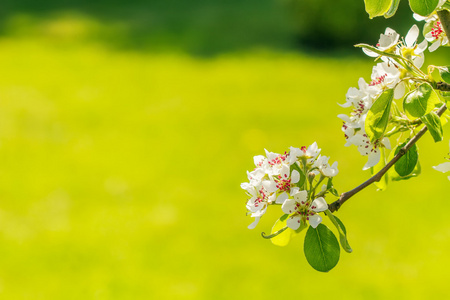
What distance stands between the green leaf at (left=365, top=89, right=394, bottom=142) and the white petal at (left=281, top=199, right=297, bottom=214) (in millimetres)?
175

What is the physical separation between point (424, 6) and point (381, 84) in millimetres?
189

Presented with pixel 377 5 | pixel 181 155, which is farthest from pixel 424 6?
pixel 181 155

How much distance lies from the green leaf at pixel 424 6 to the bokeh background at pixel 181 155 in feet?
7.84

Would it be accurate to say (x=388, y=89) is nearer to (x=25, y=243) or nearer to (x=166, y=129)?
(x=25, y=243)

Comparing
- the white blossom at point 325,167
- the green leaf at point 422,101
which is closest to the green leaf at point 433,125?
the green leaf at point 422,101

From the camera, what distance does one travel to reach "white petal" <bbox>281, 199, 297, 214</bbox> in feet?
3.13

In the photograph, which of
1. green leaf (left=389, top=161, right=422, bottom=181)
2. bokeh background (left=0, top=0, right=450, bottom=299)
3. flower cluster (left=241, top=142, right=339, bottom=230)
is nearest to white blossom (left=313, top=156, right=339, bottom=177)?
flower cluster (left=241, top=142, right=339, bottom=230)

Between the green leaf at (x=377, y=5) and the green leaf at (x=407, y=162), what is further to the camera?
the green leaf at (x=407, y=162)

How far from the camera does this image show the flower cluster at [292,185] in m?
0.97

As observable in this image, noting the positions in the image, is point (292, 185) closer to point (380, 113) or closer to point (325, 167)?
point (325, 167)

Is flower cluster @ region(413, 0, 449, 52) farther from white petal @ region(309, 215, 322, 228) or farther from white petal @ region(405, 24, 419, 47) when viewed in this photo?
white petal @ region(309, 215, 322, 228)

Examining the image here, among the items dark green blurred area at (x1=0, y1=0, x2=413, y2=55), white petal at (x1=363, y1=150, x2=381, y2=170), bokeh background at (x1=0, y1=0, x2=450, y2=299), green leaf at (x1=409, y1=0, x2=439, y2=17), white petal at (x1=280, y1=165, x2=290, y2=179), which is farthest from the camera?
dark green blurred area at (x1=0, y1=0, x2=413, y2=55)

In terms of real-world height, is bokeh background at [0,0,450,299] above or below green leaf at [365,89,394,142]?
above

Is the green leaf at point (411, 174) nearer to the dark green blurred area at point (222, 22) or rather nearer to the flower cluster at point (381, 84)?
the flower cluster at point (381, 84)
